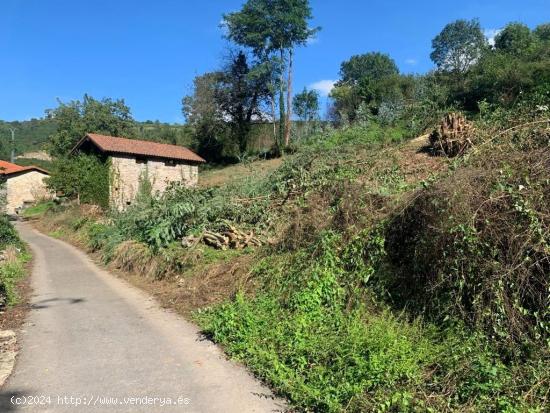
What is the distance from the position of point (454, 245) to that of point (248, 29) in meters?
41.2

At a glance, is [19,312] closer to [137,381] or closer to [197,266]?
[197,266]

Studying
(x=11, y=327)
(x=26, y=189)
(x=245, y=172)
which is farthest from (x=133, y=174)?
(x=11, y=327)

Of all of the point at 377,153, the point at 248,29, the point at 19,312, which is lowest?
the point at 19,312

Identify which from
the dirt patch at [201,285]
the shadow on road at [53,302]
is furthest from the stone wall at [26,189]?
the dirt patch at [201,285]

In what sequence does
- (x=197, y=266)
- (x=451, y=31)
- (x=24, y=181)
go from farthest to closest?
(x=451, y=31), (x=24, y=181), (x=197, y=266)

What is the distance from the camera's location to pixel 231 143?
4297 centimetres

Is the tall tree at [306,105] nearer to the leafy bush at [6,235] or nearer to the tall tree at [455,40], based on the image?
the tall tree at [455,40]

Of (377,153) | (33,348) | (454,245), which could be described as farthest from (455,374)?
(377,153)

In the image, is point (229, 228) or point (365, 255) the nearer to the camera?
point (365, 255)

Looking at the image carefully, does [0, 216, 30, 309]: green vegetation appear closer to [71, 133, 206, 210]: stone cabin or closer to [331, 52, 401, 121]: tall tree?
[71, 133, 206, 210]: stone cabin

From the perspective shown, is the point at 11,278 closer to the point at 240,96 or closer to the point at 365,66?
the point at 240,96

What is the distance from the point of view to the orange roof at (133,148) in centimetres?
2992

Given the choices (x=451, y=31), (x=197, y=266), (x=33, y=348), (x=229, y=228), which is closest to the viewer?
(x=33, y=348)

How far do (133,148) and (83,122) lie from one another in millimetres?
19697
